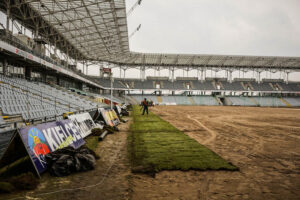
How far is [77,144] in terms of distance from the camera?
5902 millimetres

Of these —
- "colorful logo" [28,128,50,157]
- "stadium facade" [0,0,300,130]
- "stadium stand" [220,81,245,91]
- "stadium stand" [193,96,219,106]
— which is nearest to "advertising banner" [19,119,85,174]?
"colorful logo" [28,128,50,157]

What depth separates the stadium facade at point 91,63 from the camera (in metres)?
14.4

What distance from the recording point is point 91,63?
49625 millimetres

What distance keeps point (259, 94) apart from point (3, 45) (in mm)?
73688

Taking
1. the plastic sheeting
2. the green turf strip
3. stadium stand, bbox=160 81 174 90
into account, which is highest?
stadium stand, bbox=160 81 174 90

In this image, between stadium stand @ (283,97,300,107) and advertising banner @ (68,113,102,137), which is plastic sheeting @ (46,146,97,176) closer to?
advertising banner @ (68,113,102,137)

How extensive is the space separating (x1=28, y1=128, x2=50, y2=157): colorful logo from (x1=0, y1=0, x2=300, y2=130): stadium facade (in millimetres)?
5358

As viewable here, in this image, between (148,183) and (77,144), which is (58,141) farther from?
(148,183)

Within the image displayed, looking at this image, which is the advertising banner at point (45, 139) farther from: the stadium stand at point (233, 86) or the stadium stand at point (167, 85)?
the stadium stand at point (233, 86)

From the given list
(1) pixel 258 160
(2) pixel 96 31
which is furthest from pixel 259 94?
(1) pixel 258 160

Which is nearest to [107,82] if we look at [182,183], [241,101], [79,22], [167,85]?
[167,85]

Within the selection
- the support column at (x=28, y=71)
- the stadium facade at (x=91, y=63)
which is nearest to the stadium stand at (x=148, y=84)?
the stadium facade at (x=91, y=63)

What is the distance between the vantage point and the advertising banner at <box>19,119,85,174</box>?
383cm

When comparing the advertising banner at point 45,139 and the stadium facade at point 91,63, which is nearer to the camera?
the advertising banner at point 45,139
